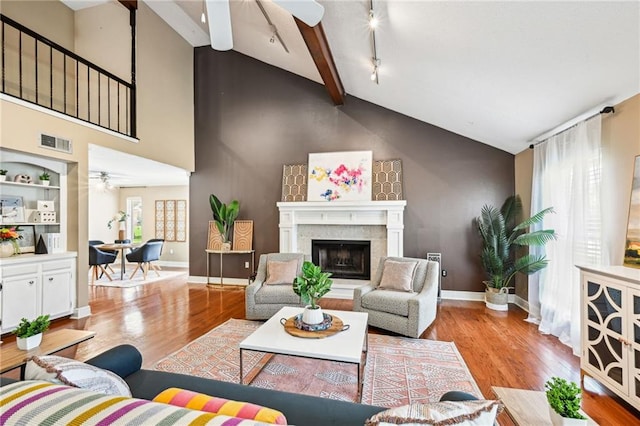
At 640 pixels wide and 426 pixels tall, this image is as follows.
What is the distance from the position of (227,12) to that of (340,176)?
11.2ft

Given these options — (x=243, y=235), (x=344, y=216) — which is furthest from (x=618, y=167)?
(x=243, y=235)

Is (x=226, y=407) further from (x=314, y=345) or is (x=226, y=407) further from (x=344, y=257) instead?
(x=344, y=257)

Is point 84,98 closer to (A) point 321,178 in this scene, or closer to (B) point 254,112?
(B) point 254,112

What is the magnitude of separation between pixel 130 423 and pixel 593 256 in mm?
3786

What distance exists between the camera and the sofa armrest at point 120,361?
1590 mm

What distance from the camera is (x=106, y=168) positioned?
5.74 m

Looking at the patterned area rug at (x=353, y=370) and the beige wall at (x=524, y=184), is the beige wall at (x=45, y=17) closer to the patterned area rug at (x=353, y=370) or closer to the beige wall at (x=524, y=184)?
the patterned area rug at (x=353, y=370)

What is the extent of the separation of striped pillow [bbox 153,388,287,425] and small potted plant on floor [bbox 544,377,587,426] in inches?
43.1

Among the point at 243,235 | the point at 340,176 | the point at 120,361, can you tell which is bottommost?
the point at 120,361

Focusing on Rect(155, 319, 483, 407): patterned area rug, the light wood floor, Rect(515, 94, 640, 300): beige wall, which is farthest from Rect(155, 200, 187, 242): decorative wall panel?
Rect(515, 94, 640, 300): beige wall

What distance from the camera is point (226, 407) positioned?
105cm

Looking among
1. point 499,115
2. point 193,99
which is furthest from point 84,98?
point 499,115

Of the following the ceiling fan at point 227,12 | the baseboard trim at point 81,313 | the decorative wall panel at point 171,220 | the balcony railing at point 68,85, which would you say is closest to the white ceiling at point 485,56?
the ceiling fan at point 227,12

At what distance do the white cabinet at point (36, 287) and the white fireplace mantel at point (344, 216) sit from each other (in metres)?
3.03
